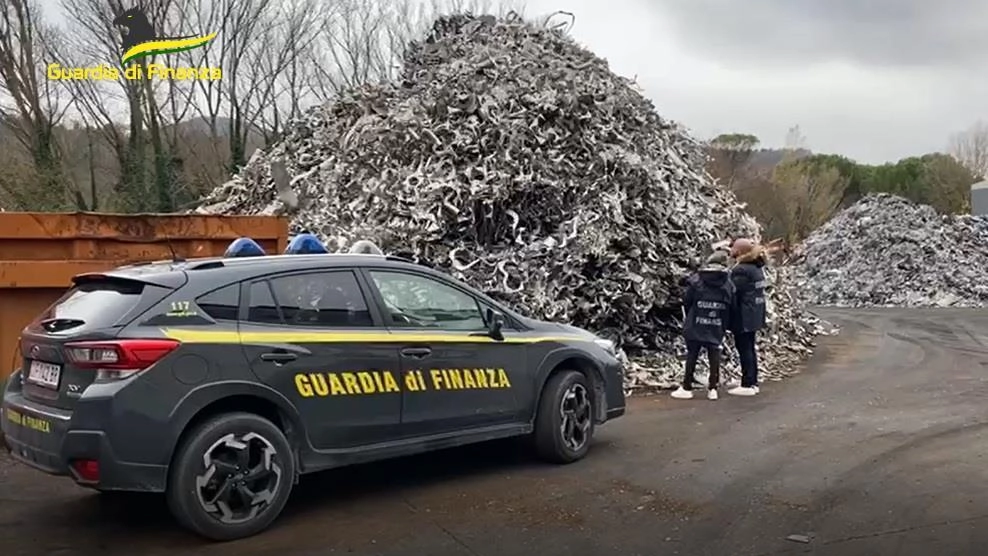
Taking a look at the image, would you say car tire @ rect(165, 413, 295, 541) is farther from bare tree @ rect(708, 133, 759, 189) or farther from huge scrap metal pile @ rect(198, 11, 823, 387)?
bare tree @ rect(708, 133, 759, 189)

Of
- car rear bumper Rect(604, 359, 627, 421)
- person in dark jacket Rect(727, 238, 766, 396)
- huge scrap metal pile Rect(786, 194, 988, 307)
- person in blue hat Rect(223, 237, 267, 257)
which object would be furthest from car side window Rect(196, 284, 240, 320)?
huge scrap metal pile Rect(786, 194, 988, 307)

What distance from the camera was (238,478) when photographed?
5.45 m

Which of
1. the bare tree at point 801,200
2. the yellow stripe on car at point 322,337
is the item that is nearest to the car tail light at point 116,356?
the yellow stripe on car at point 322,337

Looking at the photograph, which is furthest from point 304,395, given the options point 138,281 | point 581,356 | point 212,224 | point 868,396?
point 868,396

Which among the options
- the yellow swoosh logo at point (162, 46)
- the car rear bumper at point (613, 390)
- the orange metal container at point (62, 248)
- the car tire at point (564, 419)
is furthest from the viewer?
the yellow swoosh logo at point (162, 46)

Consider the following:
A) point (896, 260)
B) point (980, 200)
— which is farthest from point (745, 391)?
point (980, 200)

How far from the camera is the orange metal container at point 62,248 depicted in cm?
746

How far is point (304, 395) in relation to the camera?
5.77 m

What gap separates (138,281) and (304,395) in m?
1.16

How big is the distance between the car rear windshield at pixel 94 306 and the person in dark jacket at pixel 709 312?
6.30m

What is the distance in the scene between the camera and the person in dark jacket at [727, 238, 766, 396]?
34.9ft

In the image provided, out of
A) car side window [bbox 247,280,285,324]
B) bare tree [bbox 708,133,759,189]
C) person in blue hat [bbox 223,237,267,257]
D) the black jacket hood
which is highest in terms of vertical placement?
bare tree [bbox 708,133,759,189]

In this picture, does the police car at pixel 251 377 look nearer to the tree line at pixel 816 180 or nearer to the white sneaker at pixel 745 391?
the white sneaker at pixel 745 391

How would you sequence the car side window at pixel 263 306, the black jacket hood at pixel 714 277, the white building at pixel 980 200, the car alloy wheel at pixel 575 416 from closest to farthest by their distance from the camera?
the car side window at pixel 263 306, the car alloy wheel at pixel 575 416, the black jacket hood at pixel 714 277, the white building at pixel 980 200
